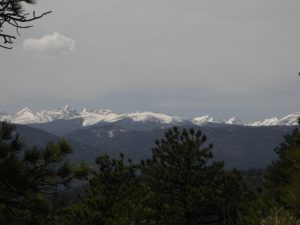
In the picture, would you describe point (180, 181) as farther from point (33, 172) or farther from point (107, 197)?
point (33, 172)

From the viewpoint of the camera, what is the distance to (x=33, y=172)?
9688 millimetres

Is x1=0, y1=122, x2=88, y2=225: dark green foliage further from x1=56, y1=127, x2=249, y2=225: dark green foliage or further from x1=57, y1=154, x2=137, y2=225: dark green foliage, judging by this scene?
x1=56, y1=127, x2=249, y2=225: dark green foliage

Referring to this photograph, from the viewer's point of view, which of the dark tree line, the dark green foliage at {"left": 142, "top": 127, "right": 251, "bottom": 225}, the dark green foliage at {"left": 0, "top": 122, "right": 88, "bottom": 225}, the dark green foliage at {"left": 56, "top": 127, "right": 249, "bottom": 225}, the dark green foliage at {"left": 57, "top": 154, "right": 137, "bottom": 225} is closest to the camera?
the dark green foliage at {"left": 0, "top": 122, "right": 88, "bottom": 225}

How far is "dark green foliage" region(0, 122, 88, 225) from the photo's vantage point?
372 inches

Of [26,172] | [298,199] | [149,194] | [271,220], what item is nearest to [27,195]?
[26,172]

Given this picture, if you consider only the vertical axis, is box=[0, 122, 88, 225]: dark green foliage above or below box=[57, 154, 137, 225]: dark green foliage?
above

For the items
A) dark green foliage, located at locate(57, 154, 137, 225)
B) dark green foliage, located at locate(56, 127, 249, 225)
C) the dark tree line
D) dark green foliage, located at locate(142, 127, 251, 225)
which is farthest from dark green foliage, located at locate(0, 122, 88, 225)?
dark green foliage, located at locate(142, 127, 251, 225)

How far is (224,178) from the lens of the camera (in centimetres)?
2698

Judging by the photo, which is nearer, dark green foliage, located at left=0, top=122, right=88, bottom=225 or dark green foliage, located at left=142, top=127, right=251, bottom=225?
dark green foliage, located at left=0, top=122, right=88, bottom=225

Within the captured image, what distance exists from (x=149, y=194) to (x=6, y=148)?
12856 mm

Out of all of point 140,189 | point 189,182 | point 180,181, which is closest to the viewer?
point 140,189

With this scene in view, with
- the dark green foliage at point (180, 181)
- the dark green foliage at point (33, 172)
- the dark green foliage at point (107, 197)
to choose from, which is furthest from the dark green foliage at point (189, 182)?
the dark green foliage at point (33, 172)

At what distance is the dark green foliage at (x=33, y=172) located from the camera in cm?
945

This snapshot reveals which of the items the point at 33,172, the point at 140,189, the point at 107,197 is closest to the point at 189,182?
the point at 140,189
